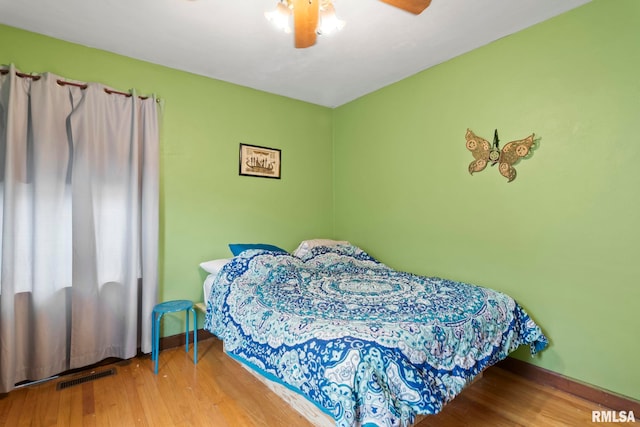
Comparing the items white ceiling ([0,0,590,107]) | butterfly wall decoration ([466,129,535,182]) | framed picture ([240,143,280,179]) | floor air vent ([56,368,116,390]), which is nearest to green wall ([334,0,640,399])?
butterfly wall decoration ([466,129,535,182])

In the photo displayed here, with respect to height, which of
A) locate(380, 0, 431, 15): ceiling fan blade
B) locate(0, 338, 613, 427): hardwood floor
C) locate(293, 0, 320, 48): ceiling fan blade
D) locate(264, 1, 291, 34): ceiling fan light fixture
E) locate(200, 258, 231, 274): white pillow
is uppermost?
locate(380, 0, 431, 15): ceiling fan blade

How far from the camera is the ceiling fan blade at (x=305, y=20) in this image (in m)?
1.48

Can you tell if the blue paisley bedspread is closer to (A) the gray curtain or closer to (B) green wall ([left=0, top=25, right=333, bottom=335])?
(B) green wall ([left=0, top=25, right=333, bottom=335])

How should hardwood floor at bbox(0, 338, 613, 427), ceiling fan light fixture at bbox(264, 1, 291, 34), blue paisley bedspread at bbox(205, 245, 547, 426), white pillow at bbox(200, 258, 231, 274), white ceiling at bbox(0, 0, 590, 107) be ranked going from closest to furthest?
blue paisley bedspread at bbox(205, 245, 547, 426) < ceiling fan light fixture at bbox(264, 1, 291, 34) < hardwood floor at bbox(0, 338, 613, 427) < white ceiling at bbox(0, 0, 590, 107) < white pillow at bbox(200, 258, 231, 274)

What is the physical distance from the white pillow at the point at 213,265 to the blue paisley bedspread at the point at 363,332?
0.16m

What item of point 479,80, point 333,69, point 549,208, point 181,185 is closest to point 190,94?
point 181,185

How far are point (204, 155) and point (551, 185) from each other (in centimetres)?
283

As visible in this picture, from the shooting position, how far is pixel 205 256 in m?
2.93

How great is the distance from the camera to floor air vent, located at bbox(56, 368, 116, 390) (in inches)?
84.2

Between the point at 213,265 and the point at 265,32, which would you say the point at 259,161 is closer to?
the point at 213,265

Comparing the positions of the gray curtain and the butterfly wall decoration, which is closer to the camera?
the gray curtain

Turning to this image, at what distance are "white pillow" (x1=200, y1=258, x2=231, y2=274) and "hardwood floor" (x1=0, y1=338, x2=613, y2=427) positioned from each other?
78cm

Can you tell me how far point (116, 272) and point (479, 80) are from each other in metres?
3.28

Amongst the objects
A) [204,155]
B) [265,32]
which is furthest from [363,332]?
[204,155]
